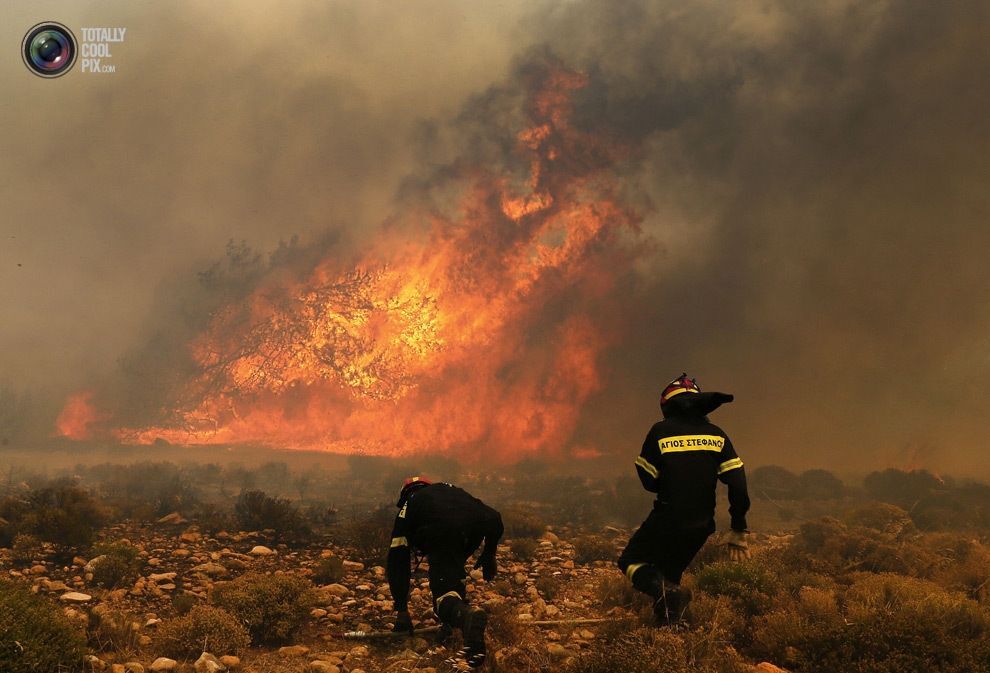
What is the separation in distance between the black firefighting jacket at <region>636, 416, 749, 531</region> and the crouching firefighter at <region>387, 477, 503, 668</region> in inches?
76.1

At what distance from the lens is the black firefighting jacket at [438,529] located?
237 inches

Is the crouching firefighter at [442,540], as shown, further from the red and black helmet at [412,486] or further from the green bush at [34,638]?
the green bush at [34,638]

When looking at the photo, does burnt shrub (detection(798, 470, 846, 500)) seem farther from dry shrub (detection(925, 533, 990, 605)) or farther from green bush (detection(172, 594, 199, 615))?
green bush (detection(172, 594, 199, 615))

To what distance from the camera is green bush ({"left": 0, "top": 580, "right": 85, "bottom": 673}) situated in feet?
15.3

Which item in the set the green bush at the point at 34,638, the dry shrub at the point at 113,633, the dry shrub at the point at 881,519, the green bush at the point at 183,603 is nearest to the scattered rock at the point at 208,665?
the dry shrub at the point at 113,633

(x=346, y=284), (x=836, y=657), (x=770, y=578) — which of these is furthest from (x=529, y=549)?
(x=346, y=284)

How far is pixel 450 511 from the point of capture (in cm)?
612

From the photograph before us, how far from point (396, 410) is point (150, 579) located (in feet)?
94.6

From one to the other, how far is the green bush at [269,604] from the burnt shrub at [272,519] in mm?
4881

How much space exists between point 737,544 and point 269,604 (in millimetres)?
5756

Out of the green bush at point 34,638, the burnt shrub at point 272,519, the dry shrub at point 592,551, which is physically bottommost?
the dry shrub at point 592,551

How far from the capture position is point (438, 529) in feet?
19.7

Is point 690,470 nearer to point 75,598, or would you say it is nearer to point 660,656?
point 660,656

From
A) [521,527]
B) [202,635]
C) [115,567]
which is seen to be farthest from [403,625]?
[521,527]
